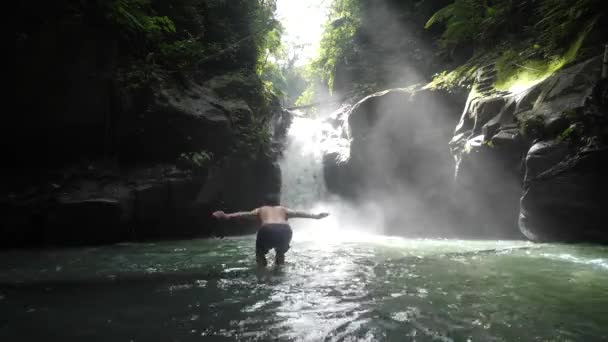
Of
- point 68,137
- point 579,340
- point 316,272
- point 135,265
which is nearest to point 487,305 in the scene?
point 579,340

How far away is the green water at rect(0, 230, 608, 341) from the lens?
2975mm

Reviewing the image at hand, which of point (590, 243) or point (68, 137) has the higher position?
point (68, 137)

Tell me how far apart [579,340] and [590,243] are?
6.90 metres

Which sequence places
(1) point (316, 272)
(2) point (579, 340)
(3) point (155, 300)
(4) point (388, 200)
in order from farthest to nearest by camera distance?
(4) point (388, 200) < (1) point (316, 272) < (3) point (155, 300) < (2) point (579, 340)

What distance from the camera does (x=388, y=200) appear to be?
49.8 feet

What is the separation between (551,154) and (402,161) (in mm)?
6609

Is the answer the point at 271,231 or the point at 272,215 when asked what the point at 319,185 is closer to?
the point at 272,215

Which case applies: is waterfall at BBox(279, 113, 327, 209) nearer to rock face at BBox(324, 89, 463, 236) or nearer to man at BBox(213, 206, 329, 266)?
rock face at BBox(324, 89, 463, 236)

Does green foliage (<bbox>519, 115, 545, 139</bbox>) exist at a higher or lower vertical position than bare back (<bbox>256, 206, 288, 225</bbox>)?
higher

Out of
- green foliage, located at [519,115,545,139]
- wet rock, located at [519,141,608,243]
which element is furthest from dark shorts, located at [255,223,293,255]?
green foliage, located at [519,115,545,139]

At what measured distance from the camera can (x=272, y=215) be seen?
5.88m

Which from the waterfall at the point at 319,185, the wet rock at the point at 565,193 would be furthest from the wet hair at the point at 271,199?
the wet rock at the point at 565,193

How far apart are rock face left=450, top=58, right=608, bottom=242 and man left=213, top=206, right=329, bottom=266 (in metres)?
6.31

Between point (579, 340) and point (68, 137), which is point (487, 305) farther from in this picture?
point (68, 137)
